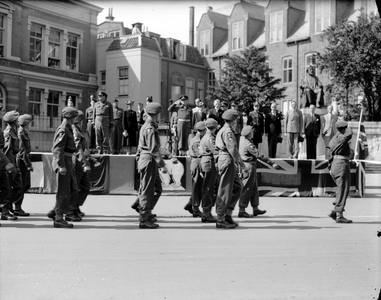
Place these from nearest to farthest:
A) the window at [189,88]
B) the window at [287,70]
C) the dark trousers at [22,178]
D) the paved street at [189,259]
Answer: the paved street at [189,259] → the dark trousers at [22,178] → the window at [287,70] → the window at [189,88]

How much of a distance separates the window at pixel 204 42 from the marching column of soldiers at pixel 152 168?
44.1 metres

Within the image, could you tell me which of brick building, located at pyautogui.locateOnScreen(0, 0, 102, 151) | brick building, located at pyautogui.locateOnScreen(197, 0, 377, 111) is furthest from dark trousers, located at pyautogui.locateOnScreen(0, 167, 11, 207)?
brick building, located at pyautogui.locateOnScreen(197, 0, 377, 111)

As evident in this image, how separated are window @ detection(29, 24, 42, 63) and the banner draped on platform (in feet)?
60.9

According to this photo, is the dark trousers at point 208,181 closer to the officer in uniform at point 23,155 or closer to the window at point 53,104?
the officer in uniform at point 23,155

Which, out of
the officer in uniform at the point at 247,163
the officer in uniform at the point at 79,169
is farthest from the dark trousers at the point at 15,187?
the officer in uniform at the point at 247,163

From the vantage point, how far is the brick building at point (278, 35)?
43.2 m

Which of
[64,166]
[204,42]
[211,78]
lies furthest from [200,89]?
[64,166]

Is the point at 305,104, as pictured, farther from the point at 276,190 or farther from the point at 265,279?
the point at 265,279

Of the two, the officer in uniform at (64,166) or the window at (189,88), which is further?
the window at (189,88)

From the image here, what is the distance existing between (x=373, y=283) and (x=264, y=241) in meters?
2.61

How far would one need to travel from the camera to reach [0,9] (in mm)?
29547

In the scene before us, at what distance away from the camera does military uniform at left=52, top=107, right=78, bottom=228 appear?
9.01m

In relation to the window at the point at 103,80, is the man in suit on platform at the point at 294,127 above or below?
below

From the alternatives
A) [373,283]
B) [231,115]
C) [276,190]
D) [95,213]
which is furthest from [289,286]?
[276,190]
